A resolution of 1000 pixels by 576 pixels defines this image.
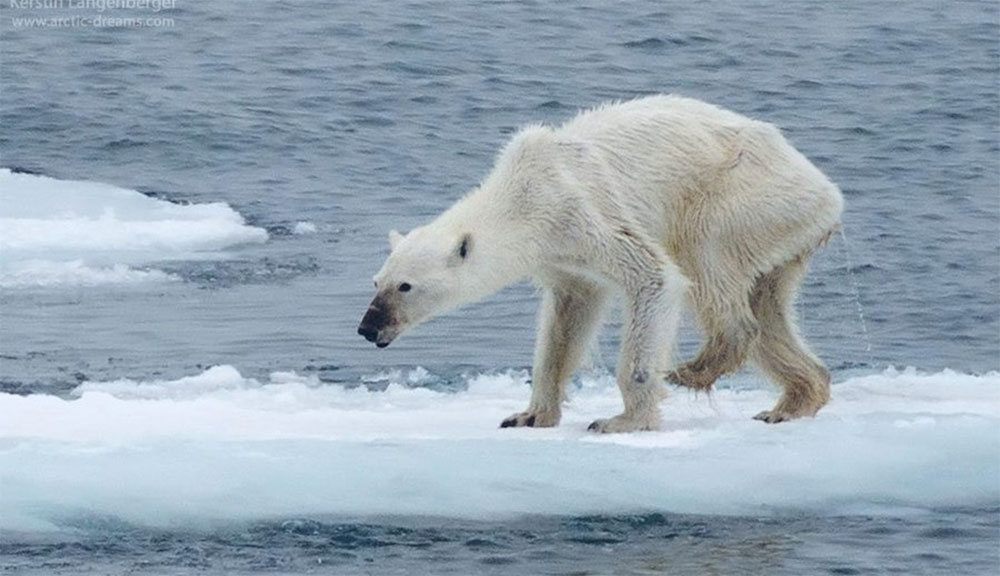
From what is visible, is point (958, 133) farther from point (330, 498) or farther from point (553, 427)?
point (330, 498)

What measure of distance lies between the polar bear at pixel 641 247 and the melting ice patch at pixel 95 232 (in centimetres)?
576

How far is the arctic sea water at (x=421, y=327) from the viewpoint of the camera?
886 cm

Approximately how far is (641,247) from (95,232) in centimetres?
776

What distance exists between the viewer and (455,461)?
9227mm

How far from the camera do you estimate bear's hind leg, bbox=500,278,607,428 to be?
10.1 m

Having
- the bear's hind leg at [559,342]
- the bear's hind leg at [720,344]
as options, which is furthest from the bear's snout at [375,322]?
the bear's hind leg at [720,344]

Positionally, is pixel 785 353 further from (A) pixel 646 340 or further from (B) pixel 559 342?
(B) pixel 559 342

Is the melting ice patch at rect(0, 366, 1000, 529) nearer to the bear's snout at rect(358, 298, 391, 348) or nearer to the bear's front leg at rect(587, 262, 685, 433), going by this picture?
the bear's front leg at rect(587, 262, 685, 433)

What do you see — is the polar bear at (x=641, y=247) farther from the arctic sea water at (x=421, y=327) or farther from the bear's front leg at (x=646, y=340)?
the arctic sea water at (x=421, y=327)

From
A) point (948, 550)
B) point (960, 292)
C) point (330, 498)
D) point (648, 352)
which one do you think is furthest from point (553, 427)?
point (960, 292)

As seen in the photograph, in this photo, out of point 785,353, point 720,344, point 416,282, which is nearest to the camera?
point 416,282

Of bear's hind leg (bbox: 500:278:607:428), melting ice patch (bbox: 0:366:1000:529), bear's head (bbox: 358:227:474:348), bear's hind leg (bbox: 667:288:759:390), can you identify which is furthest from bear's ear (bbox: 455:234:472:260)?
bear's hind leg (bbox: 667:288:759:390)

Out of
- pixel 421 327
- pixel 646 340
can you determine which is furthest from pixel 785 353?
pixel 421 327

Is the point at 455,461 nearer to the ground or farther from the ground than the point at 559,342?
nearer to the ground
